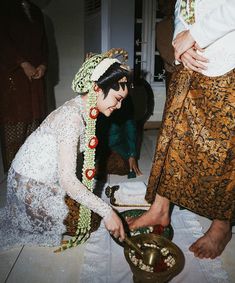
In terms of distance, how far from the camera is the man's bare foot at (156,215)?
7.02 ft

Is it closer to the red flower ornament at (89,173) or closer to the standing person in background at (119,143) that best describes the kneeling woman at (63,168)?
the red flower ornament at (89,173)

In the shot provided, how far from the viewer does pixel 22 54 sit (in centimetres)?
329

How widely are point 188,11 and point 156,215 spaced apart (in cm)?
139

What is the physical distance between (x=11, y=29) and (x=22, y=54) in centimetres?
29

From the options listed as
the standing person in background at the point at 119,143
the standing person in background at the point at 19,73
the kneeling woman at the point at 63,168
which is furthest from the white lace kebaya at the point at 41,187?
the standing person in background at the point at 19,73

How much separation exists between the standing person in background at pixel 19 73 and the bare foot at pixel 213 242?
2.25m

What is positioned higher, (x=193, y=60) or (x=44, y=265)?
(x=193, y=60)

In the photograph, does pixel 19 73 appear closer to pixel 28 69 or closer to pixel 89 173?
pixel 28 69

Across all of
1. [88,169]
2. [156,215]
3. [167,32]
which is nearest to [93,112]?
[88,169]

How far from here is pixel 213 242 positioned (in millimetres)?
1976

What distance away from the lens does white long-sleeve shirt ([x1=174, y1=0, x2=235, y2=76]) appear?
5.01 feet

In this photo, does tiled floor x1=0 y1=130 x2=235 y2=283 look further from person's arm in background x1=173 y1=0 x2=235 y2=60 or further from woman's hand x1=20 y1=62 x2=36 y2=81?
woman's hand x1=20 y1=62 x2=36 y2=81

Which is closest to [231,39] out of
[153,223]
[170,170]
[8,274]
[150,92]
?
[170,170]

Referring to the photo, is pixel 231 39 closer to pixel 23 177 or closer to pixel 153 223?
pixel 153 223
